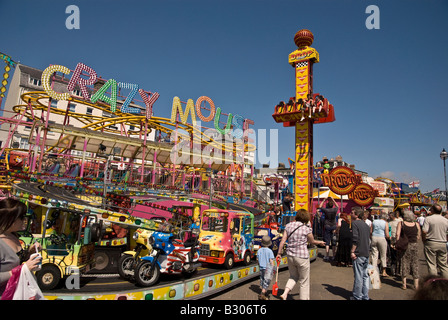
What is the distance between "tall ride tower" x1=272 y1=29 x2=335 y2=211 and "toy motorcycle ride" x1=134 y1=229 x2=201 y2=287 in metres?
12.1

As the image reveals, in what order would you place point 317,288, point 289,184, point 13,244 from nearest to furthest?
point 13,244
point 317,288
point 289,184

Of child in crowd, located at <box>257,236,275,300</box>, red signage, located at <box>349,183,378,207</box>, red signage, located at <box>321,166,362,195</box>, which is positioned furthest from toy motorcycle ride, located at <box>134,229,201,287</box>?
red signage, located at <box>349,183,378,207</box>

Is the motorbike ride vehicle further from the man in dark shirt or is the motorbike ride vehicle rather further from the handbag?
the handbag

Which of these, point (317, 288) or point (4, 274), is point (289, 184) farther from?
point (4, 274)

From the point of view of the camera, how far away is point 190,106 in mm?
22562

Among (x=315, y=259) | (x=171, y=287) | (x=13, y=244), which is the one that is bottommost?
(x=315, y=259)

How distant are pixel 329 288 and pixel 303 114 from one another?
41.0ft

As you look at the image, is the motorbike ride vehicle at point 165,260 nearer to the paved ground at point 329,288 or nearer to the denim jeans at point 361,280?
the paved ground at point 329,288

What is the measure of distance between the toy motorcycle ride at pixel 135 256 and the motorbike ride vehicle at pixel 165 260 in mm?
268

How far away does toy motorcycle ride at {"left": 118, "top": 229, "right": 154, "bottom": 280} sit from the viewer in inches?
259
